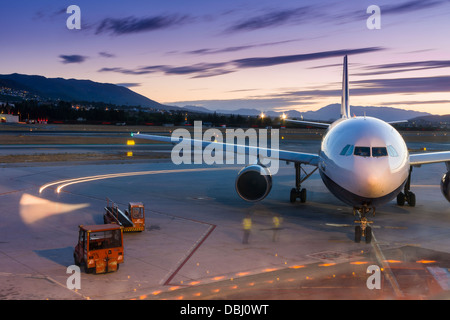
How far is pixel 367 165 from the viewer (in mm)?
14102

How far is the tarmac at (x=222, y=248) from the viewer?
10.6 meters

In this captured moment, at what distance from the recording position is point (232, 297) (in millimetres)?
10047

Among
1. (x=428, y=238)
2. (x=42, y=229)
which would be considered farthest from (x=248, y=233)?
(x=42, y=229)

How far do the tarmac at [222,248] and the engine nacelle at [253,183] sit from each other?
0.88 m

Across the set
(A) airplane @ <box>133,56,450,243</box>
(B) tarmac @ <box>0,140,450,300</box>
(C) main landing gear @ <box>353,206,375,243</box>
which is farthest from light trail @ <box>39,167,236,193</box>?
(C) main landing gear @ <box>353,206,375,243</box>

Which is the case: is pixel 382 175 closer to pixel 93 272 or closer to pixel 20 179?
pixel 93 272

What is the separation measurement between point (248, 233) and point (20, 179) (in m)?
18.6

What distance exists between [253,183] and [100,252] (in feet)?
30.7

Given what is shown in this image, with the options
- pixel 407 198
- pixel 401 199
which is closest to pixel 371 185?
pixel 401 199

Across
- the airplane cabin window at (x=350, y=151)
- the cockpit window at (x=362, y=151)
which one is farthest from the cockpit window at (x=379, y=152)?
the airplane cabin window at (x=350, y=151)

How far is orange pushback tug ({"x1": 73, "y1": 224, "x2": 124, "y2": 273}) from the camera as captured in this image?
11.8 metres

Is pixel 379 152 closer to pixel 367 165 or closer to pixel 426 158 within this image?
pixel 367 165

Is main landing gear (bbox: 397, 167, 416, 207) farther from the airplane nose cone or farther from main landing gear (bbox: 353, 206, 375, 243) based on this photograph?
the airplane nose cone

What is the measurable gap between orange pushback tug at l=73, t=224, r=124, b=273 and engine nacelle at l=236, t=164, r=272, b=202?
7.84 meters
